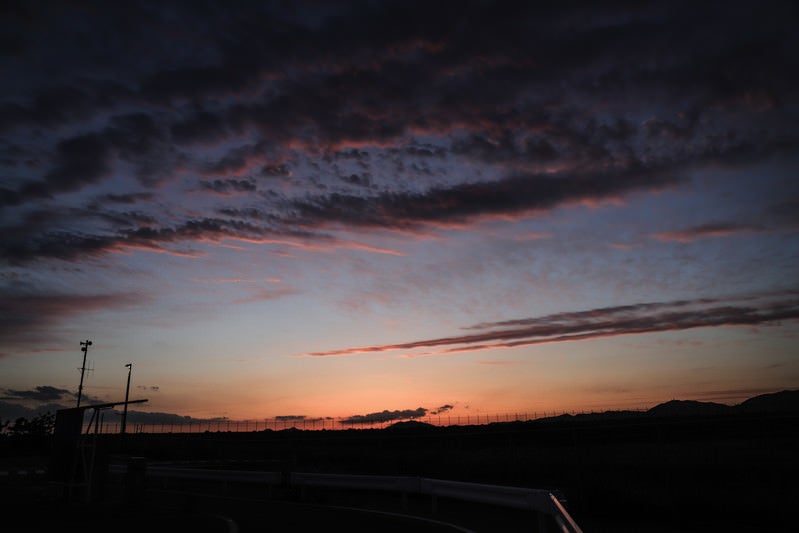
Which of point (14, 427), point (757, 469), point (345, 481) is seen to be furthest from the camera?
point (14, 427)

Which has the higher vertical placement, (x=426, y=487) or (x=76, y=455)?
(x=76, y=455)

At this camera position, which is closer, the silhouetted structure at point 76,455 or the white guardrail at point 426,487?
the white guardrail at point 426,487

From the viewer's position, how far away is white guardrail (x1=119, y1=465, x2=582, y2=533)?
9349 mm

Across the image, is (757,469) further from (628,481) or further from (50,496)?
(50,496)

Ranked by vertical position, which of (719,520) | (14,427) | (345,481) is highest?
(14,427)

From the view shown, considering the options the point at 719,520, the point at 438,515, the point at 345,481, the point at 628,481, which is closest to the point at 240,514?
the point at 345,481

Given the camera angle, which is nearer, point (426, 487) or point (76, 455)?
point (426, 487)

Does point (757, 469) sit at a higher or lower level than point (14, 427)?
lower

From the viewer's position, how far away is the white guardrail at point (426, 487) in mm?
9349

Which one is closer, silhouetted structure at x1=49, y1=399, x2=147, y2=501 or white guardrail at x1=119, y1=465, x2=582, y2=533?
white guardrail at x1=119, y1=465, x2=582, y2=533

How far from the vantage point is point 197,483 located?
29.2m

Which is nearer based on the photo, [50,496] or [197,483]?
[50,496]

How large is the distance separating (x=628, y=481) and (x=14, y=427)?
10019cm

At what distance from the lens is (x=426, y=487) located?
51.3 feet
